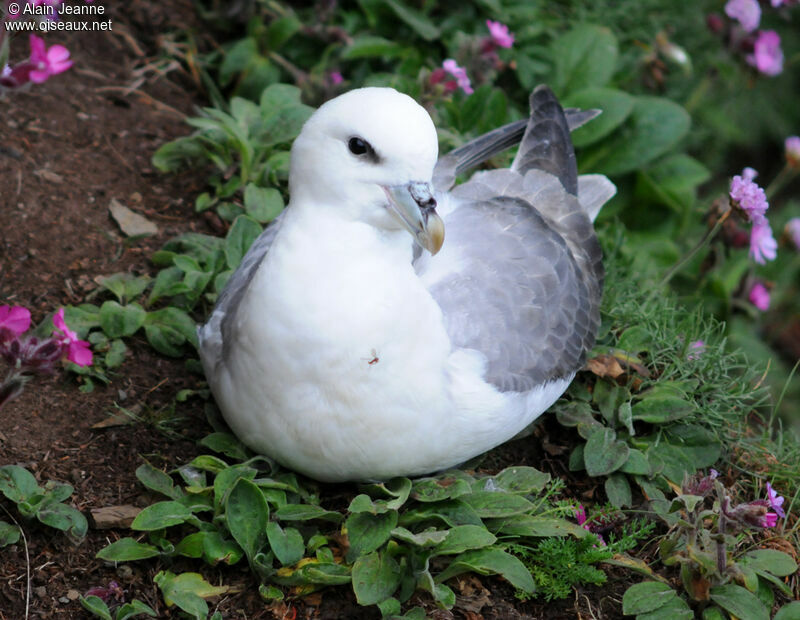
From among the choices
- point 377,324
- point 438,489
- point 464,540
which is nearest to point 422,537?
point 464,540

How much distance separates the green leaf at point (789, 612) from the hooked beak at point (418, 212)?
1497mm

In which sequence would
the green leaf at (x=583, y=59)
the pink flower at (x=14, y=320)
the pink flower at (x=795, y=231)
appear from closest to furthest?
the pink flower at (x=14, y=320)
the pink flower at (x=795, y=231)
the green leaf at (x=583, y=59)

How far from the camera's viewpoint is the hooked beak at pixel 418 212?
2465 millimetres

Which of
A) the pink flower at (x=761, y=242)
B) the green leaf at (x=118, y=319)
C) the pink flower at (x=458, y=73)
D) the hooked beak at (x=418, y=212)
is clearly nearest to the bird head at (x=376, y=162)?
the hooked beak at (x=418, y=212)

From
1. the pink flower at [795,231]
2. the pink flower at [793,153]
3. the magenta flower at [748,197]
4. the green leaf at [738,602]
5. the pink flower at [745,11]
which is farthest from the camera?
the pink flower at [745,11]

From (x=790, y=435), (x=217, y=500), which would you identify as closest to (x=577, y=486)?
(x=790, y=435)

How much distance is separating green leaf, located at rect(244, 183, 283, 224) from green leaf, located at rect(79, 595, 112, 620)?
5.37 feet

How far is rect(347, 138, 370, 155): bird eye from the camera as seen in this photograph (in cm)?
249

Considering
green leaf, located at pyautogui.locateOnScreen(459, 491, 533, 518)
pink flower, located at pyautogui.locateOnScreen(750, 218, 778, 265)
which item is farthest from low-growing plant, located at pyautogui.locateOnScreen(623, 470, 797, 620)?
pink flower, located at pyautogui.locateOnScreen(750, 218, 778, 265)

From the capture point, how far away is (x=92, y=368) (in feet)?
10.6

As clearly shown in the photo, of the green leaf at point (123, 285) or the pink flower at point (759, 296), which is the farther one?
the pink flower at point (759, 296)

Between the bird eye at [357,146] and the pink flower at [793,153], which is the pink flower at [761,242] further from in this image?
the bird eye at [357,146]

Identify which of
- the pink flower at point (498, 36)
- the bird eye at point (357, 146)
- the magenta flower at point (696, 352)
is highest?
the bird eye at point (357, 146)

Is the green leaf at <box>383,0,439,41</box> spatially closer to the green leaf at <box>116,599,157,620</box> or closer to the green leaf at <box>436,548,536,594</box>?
the green leaf at <box>436,548,536,594</box>
